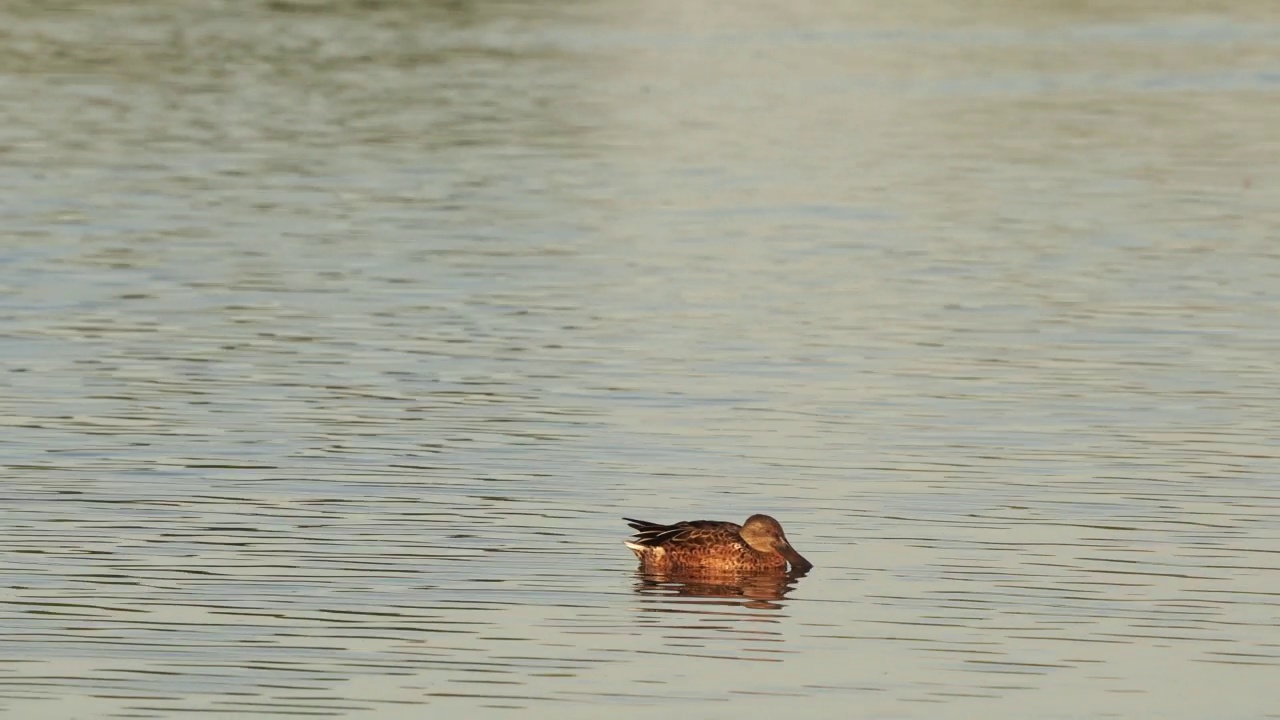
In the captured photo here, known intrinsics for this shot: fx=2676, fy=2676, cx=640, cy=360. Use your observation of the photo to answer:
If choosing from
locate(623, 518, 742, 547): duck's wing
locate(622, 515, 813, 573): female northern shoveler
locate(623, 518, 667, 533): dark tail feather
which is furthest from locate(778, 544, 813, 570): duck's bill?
locate(623, 518, 667, 533): dark tail feather

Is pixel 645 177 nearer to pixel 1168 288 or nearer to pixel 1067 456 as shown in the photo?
pixel 1168 288

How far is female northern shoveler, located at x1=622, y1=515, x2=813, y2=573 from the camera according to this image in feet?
54.2

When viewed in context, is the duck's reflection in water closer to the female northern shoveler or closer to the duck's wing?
the female northern shoveler

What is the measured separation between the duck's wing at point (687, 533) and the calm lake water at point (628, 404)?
12.2 inches

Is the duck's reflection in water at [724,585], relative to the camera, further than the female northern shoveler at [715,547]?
No

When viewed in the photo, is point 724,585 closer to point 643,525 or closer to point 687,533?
point 687,533

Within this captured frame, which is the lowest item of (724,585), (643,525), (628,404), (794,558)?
(724,585)

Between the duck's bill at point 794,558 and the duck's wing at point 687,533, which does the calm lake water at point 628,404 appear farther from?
the duck's wing at point 687,533

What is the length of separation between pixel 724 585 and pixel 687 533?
44 cm

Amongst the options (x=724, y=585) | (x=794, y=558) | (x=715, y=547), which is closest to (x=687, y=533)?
(x=715, y=547)

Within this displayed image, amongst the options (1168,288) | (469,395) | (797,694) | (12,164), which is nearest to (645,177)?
(12,164)

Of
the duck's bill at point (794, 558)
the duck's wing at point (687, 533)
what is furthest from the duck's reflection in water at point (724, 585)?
the duck's wing at point (687, 533)

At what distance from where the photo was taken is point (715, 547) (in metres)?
16.7

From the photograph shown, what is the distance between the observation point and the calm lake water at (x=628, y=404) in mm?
14586
